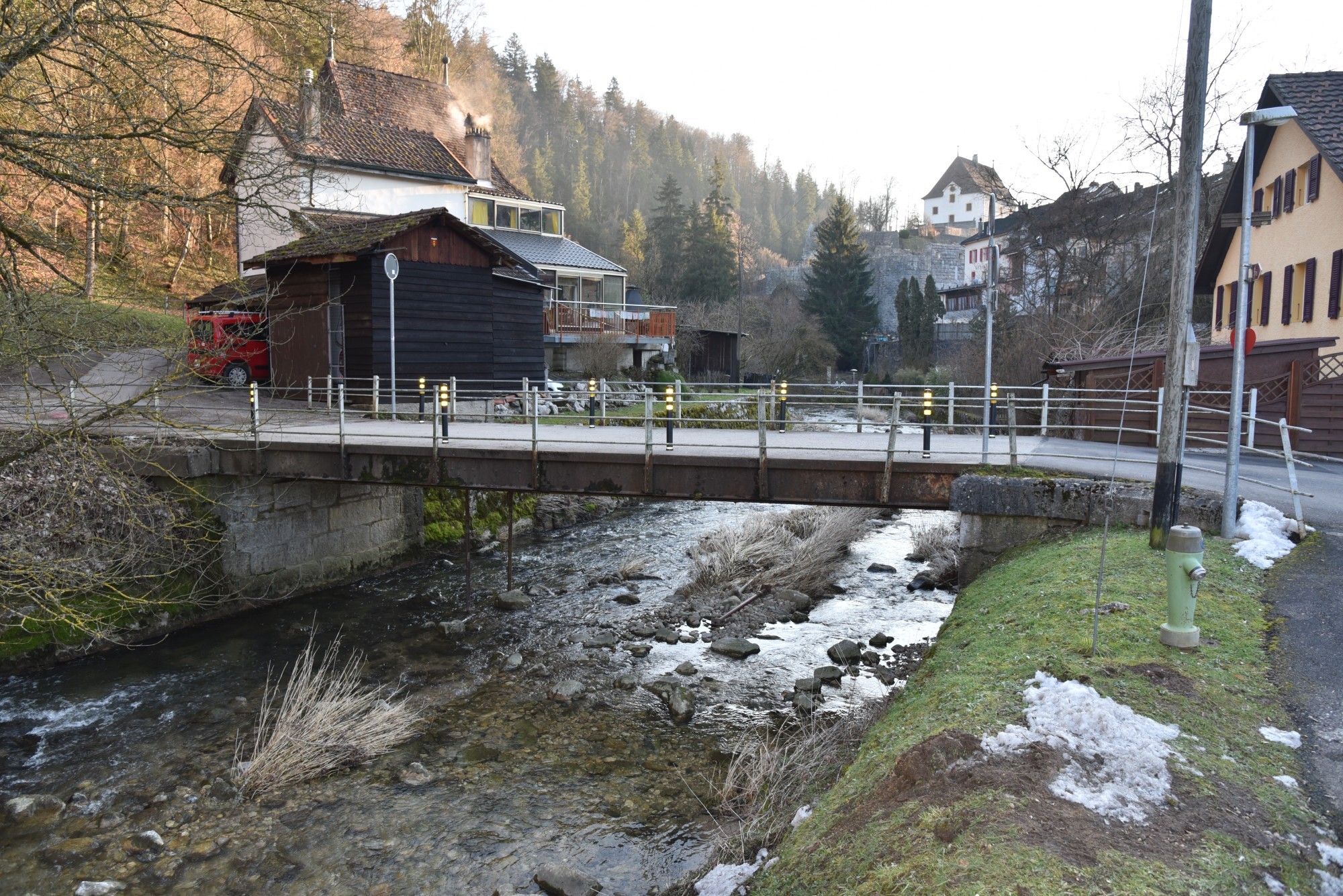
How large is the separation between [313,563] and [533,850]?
10645 mm

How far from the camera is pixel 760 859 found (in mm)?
6000

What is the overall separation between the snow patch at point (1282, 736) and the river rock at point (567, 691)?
302 inches

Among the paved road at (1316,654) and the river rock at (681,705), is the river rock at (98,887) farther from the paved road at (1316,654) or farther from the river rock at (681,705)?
the paved road at (1316,654)

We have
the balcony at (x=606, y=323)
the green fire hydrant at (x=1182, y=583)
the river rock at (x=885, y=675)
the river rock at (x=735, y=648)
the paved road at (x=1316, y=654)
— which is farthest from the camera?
the balcony at (x=606, y=323)

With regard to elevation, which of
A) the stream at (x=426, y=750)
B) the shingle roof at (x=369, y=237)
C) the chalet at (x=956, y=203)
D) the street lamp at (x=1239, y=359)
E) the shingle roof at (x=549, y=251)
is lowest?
the stream at (x=426, y=750)

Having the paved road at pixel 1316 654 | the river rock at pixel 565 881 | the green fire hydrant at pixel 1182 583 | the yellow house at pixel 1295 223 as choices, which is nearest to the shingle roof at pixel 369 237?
the river rock at pixel 565 881

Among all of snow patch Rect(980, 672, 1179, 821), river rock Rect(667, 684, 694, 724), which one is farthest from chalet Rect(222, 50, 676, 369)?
snow patch Rect(980, 672, 1179, 821)

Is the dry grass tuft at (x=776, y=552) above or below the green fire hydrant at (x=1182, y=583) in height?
below

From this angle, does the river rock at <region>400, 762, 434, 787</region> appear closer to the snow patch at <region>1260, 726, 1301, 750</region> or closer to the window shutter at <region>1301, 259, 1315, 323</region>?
the snow patch at <region>1260, 726, 1301, 750</region>

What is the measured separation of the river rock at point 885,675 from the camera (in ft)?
35.4

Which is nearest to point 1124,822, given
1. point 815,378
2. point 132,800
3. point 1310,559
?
point 1310,559

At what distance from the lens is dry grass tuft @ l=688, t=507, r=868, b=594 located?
52.3ft

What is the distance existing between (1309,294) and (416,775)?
2506 centimetres

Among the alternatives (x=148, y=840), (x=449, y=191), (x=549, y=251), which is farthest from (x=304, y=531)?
(x=549, y=251)
